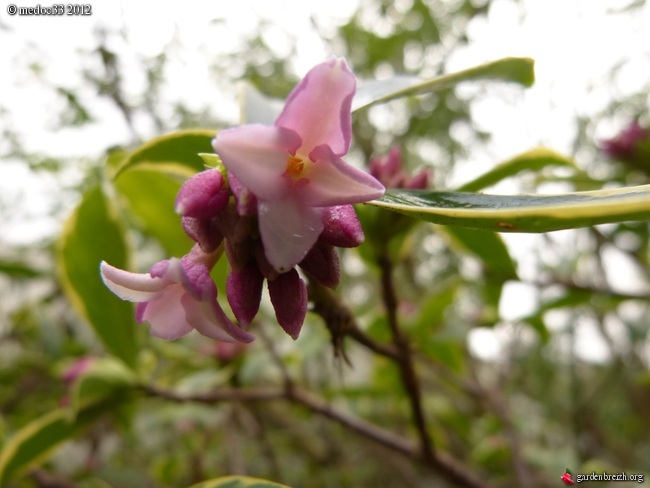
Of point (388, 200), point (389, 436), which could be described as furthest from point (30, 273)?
point (388, 200)

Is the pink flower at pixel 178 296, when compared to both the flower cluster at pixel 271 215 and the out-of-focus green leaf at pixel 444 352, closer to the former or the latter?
the flower cluster at pixel 271 215

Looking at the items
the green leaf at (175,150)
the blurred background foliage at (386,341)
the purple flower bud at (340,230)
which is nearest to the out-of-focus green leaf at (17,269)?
the blurred background foliage at (386,341)

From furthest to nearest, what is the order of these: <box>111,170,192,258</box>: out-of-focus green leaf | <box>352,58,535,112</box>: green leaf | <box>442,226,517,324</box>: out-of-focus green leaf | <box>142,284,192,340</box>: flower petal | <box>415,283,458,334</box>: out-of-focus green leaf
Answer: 1. <box>415,283,458,334</box>: out-of-focus green leaf
2. <box>111,170,192,258</box>: out-of-focus green leaf
3. <box>442,226,517,324</box>: out-of-focus green leaf
4. <box>352,58,535,112</box>: green leaf
5. <box>142,284,192,340</box>: flower petal

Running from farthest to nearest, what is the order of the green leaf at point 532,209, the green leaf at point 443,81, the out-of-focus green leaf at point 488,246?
1. the out-of-focus green leaf at point 488,246
2. the green leaf at point 443,81
3. the green leaf at point 532,209

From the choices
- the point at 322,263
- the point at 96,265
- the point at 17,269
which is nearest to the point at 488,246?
the point at 322,263

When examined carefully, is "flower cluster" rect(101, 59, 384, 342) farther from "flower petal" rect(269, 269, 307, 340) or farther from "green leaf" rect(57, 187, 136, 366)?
"green leaf" rect(57, 187, 136, 366)

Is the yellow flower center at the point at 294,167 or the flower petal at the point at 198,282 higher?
the yellow flower center at the point at 294,167

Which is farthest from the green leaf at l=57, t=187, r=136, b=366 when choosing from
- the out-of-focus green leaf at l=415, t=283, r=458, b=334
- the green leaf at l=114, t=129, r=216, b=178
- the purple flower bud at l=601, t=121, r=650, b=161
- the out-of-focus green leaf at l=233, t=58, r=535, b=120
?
the purple flower bud at l=601, t=121, r=650, b=161
